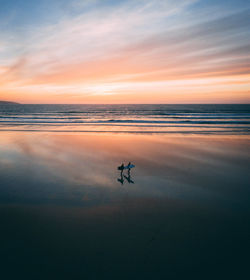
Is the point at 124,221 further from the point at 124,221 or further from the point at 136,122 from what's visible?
the point at 136,122

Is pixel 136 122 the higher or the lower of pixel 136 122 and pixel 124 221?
the higher

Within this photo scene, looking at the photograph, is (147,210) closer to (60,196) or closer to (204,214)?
(204,214)

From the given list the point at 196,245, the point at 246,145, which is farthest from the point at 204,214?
the point at 246,145

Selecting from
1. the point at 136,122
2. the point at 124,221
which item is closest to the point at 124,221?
the point at 124,221

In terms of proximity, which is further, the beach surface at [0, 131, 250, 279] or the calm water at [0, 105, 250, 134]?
the calm water at [0, 105, 250, 134]

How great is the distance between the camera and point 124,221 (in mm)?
4426

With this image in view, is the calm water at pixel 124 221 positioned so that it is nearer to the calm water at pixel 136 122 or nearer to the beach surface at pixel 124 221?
the beach surface at pixel 124 221

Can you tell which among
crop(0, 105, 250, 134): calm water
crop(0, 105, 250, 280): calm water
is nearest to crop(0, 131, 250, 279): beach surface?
crop(0, 105, 250, 280): calm water

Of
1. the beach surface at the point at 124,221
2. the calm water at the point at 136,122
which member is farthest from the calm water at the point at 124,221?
the calm water at the point at 136,122

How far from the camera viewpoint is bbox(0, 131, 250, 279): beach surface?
329 centimetres

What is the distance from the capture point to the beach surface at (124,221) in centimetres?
329

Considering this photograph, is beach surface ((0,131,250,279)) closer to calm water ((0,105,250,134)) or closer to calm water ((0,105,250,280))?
calm water ((0,105,250,280))

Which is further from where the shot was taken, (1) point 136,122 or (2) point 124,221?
(1) point 136,122

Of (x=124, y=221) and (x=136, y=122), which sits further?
(x=136, y=122)
